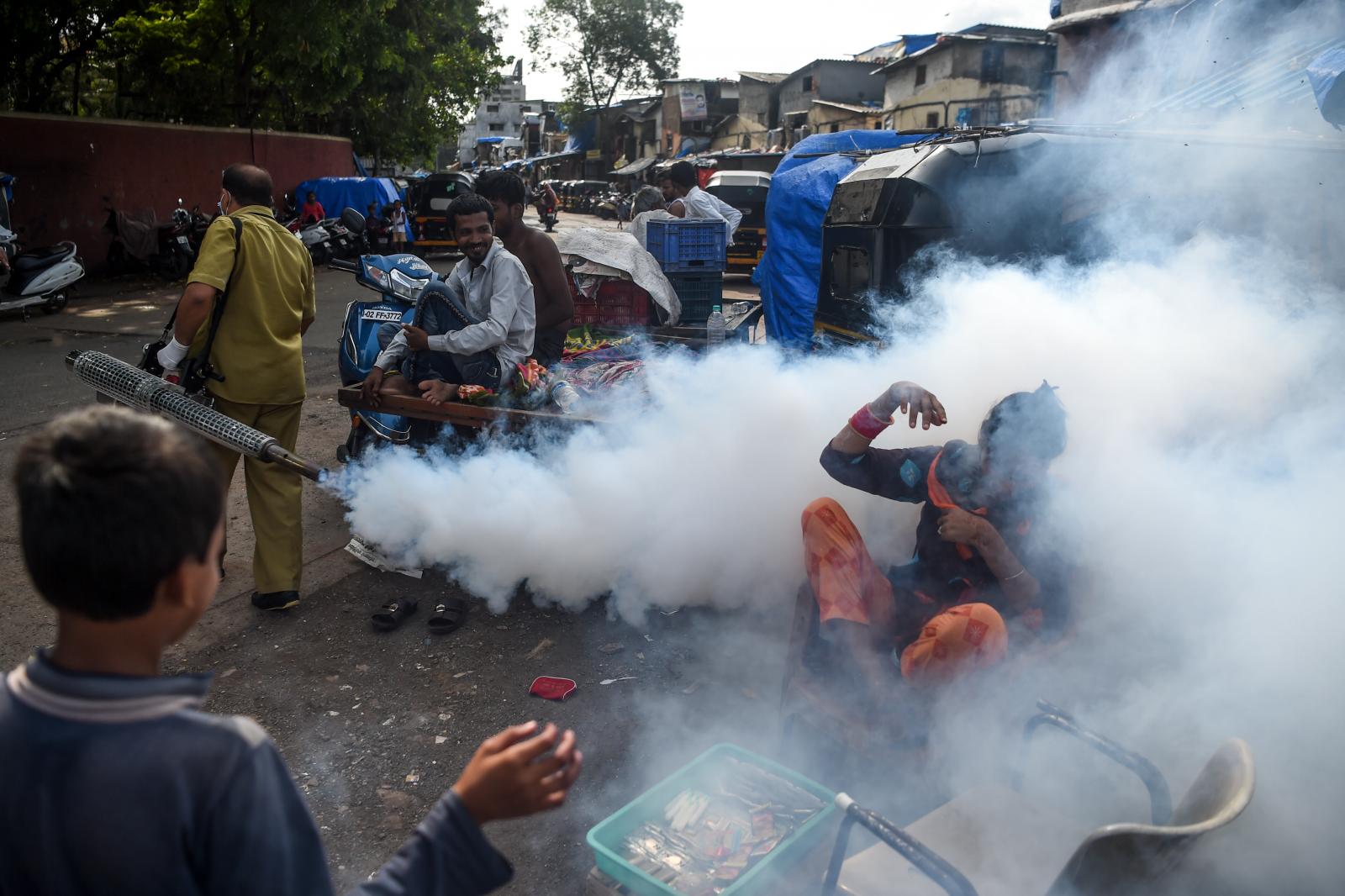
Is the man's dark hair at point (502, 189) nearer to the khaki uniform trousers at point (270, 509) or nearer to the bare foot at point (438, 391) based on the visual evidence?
the bare foot at point (438, 391)

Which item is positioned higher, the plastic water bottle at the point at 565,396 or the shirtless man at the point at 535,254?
the shirtless man at the point at 535,254

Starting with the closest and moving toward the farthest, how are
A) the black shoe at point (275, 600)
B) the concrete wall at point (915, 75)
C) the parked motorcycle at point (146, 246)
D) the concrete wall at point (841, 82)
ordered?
the black shoe at point (275, 600) < the parked motorcycle at point (146, 246) < the concrete wall at point (915, 75) < the concrete wall at point (841, 82)

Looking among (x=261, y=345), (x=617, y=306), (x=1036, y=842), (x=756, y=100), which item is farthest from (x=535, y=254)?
(x=756, y=100)

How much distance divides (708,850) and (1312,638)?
1895 mm

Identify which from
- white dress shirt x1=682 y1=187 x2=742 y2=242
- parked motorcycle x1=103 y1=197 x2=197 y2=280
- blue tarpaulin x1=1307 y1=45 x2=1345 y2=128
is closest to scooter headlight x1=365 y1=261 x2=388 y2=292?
white dress shirt x1=682 y1=187 x2=742 y2=242

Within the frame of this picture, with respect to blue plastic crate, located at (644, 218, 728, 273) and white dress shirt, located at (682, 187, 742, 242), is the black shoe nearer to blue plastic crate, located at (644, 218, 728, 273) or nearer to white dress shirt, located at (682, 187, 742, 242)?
blue plastic crate, located at (644, 218, 728, 273)

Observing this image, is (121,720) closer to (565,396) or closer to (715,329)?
(565,396)

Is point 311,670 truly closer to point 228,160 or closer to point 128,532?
point 128,532

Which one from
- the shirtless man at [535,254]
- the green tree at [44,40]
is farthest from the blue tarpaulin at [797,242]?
the green tree at [44,40]

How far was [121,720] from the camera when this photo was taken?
1.04 metres

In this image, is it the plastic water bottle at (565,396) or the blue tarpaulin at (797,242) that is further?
the blue tarpaulin at (797,242)

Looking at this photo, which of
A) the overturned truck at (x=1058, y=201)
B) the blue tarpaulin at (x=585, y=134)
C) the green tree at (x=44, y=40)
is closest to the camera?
the overturned truck at (x=1058, y=201)

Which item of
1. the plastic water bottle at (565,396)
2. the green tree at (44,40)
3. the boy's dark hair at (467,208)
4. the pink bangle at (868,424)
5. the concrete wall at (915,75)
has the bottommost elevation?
the plastic water bottle at (565,396)

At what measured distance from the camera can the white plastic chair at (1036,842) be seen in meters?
1.61
